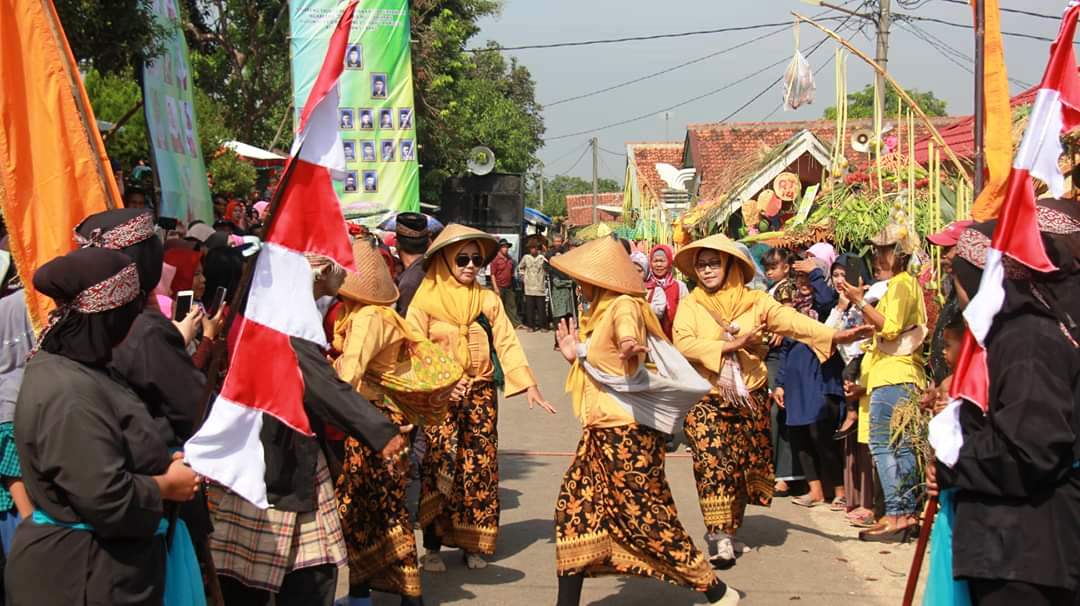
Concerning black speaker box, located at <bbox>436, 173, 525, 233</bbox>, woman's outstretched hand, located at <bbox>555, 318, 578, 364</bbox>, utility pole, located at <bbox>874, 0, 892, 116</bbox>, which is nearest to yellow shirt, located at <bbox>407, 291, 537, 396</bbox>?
woman's outstretched hand, located at <bbox>555, 318, 578, 364</bbox>

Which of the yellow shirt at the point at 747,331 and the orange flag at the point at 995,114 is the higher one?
the orange flag at the point at 995,114

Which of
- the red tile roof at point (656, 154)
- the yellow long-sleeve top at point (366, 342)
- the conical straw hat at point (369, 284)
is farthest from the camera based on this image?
the red tile roof at point (656, 154)

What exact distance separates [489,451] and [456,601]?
0.98 m

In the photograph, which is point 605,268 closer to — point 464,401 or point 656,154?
point 464,401

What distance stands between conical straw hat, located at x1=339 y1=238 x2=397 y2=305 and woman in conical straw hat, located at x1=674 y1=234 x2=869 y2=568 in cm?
214

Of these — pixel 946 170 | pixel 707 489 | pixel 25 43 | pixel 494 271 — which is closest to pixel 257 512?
pixel 25 43

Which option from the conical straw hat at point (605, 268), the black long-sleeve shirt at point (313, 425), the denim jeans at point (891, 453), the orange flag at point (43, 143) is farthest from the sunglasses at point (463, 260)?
the denim jeans at point (891, 453)

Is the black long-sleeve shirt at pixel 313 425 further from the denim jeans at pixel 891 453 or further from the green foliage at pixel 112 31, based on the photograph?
the green foliage at pixel 112 31

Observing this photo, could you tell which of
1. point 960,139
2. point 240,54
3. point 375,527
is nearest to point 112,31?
point 375,527

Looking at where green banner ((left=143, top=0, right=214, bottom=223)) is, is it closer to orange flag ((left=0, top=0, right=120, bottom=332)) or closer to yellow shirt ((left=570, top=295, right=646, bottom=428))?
orange flag ((left=0, top=0, right=120, bottom=332))

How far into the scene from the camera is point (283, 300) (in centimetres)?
378

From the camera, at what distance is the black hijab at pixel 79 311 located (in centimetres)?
335

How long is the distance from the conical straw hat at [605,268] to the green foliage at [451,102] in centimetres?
2185

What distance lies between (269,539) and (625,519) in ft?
6.19
